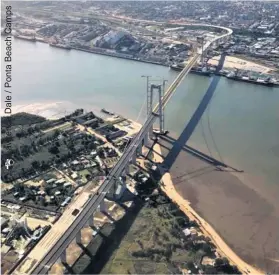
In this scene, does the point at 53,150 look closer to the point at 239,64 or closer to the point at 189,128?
the point at 189,128

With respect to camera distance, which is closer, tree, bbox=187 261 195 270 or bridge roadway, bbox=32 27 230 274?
bridge roadway, bbox=32 27 230 274

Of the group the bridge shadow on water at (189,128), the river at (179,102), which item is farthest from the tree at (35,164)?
the river at (179,102)

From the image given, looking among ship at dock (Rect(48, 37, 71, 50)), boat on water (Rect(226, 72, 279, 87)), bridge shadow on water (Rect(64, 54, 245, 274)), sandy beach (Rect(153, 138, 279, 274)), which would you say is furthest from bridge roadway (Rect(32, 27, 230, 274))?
ship at dock (Rect(48, 37, 71, 50))

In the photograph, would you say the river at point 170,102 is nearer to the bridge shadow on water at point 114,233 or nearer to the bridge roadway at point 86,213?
the bridge shadow on water at point 114,233

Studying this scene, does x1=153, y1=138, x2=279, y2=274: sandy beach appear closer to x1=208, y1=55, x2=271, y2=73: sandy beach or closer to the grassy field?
the grassy field

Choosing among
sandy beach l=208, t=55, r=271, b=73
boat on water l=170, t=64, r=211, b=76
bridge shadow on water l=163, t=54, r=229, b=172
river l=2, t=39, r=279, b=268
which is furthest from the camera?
sandy beach l=208, t=55, r=271, b=73

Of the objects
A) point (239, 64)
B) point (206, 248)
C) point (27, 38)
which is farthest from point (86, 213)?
point (27, 38)

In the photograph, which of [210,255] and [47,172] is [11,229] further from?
[210,255]

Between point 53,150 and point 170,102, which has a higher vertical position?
point 170,102
